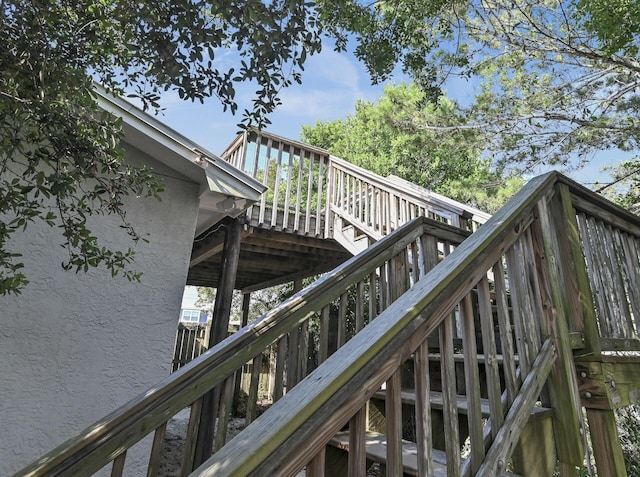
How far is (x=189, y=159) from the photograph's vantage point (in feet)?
11.9

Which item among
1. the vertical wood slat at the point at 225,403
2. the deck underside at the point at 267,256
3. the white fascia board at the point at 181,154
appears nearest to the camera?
the vertical wood slat at the point at 225,403

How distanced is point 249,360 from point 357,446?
1290 mm

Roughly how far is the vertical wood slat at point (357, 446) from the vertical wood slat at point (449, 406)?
30cm

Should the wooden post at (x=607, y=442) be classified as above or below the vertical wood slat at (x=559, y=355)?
below

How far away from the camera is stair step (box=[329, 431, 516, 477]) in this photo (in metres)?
1.47

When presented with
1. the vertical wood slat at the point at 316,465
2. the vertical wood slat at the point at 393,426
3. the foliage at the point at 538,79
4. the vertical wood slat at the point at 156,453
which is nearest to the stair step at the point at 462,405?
the vertical wood slat at the point at 393,426

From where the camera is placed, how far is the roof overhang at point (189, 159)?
346cm

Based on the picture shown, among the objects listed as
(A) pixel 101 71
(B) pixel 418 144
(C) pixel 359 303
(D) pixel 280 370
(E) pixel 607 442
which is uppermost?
(B) pixel 418 144

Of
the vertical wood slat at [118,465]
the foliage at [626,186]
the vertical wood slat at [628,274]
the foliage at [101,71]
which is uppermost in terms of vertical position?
the foliage at [626,186]

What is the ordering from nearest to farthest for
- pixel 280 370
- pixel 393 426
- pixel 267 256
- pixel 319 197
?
pixel 393 426 → pixel 280 370 → pixel 319 197 → pixel 267 256

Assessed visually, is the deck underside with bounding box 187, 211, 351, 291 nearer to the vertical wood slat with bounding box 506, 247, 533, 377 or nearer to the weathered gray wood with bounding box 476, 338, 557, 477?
the vertical wood slat with bounding box 506, 247, 533, 377

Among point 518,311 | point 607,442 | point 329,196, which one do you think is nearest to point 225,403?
point 518,311

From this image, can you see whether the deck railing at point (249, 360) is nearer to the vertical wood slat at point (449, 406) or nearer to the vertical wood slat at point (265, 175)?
the vertical wood slat at point (449, 406)

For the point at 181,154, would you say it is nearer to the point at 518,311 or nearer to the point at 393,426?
the point at 518,311
